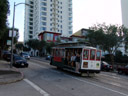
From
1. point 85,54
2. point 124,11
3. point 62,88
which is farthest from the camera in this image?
point 124,11

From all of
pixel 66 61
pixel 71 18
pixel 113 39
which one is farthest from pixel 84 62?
pixel 71 18

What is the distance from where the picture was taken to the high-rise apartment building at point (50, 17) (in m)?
87.1

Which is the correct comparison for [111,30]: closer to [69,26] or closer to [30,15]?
[69,26]

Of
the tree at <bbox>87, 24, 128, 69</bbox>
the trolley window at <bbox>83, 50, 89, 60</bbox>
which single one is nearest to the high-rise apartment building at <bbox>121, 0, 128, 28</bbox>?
Result: the tree at <bbox>87, 24, 128, 69</bbox>

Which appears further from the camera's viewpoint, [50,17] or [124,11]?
[50,17]

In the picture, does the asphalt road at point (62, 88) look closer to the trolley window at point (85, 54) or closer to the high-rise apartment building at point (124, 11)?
the trolley window at point (85, 54)

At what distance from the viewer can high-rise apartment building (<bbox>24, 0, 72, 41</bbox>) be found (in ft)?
286

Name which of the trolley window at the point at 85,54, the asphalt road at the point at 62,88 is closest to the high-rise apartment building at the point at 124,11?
the trolley window at the point at 85,54

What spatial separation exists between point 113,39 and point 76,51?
1073 centimetres

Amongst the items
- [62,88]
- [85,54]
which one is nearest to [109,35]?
[85,54]

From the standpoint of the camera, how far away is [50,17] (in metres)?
89.3

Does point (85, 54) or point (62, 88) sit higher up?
point (85, 54)

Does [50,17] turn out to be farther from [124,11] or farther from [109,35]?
[109,35]

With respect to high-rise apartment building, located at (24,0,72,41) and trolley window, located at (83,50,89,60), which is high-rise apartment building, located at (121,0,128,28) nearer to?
trolley window, located at (83,50,89,60)
